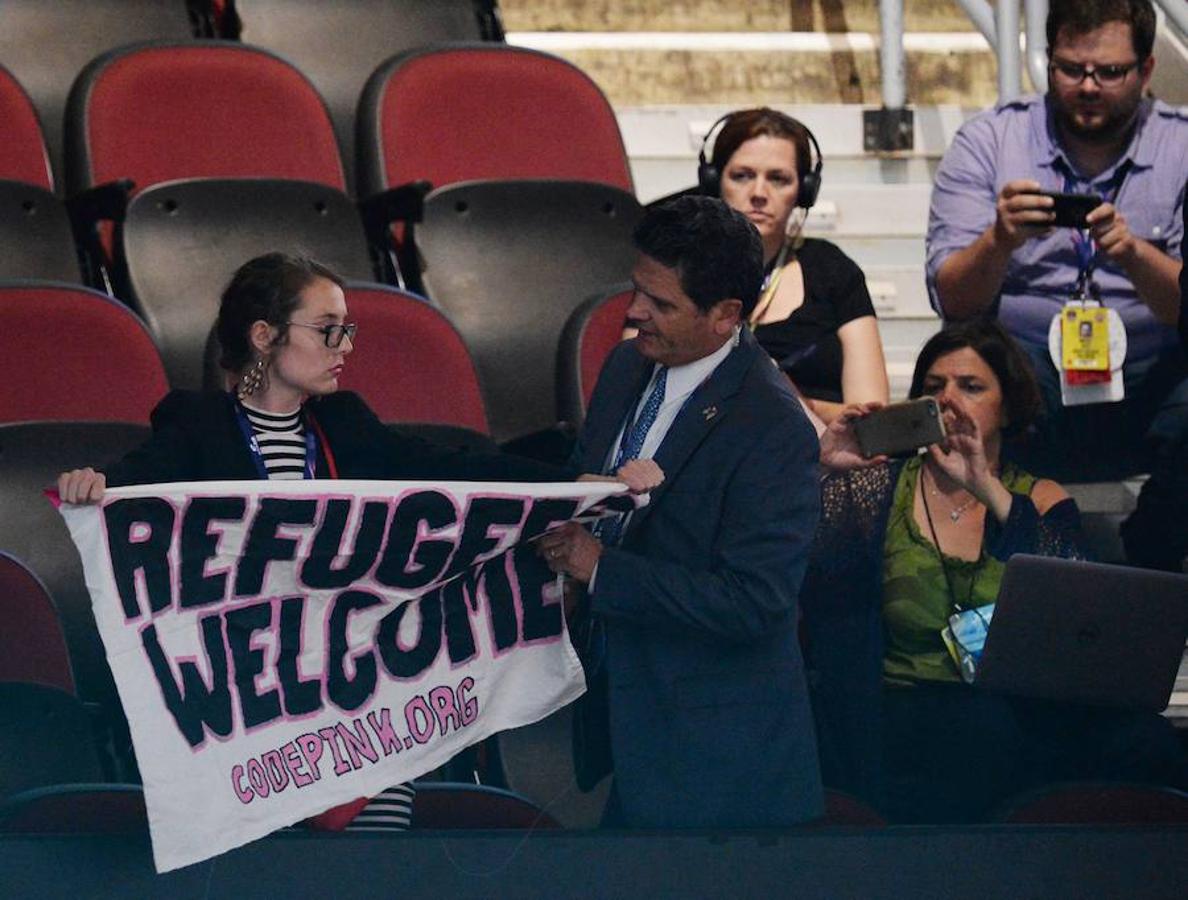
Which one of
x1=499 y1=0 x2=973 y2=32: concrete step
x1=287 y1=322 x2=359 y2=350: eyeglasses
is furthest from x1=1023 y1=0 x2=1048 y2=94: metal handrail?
x1=287 y1=322 x2=359 y2=350: eyeglasses

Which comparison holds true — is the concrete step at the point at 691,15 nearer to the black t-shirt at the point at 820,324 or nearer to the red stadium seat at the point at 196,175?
the red stadium seat at the point at 196,175

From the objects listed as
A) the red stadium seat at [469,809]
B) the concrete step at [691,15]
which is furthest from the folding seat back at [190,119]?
the red stadium seat at [469,809]

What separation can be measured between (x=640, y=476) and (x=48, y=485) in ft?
3.36

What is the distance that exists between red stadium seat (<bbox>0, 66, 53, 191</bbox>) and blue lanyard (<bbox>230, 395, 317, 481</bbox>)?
1535mm

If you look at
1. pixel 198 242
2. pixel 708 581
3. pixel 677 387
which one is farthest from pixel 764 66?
pixel 708 581

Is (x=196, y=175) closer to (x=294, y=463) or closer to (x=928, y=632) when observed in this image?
(x=294, y=463)

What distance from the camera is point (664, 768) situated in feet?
8.17

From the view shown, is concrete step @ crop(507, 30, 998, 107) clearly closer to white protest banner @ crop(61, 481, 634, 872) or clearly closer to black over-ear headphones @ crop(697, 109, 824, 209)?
black over-ear headphones @ crop(697, 109, 824, 209)

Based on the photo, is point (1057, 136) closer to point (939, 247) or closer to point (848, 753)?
point (939, 247)

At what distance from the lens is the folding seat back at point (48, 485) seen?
3.05 m

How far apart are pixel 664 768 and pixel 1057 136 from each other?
181 cm

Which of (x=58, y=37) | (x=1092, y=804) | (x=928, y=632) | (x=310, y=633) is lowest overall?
(x=1092, y=804)

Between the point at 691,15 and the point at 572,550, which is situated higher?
the point at 691,15

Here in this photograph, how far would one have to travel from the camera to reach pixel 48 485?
3.07 meters
